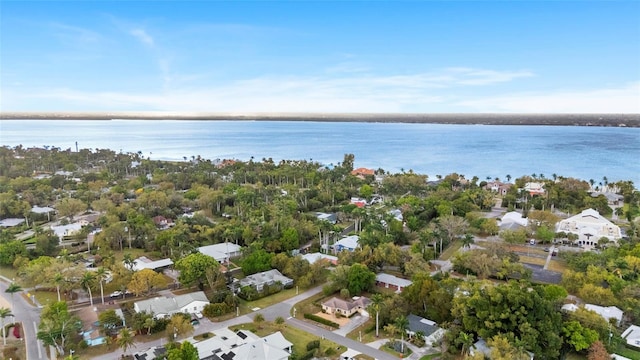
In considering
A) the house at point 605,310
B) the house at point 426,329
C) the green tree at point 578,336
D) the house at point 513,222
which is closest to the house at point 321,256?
the house at point 426,329

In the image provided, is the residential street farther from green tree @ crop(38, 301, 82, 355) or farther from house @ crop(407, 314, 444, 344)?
house @ crop(407, 314, 444, 344)

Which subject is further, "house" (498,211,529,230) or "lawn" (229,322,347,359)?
"house" (498,211,529,230)

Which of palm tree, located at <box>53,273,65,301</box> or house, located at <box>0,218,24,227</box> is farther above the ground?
palm tree, located at <box>53,273,65,301</box>

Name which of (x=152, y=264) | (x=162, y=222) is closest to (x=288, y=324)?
(x=152, y=264)

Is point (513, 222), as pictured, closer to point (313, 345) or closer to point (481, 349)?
point (481, 349)

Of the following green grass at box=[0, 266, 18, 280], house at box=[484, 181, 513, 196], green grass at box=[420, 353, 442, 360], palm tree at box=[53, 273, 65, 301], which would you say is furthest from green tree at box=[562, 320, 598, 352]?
house at box=[484, 181, 513, 196]

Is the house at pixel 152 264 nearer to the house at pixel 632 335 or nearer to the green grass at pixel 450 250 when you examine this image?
the green grass at pixel 450 250
